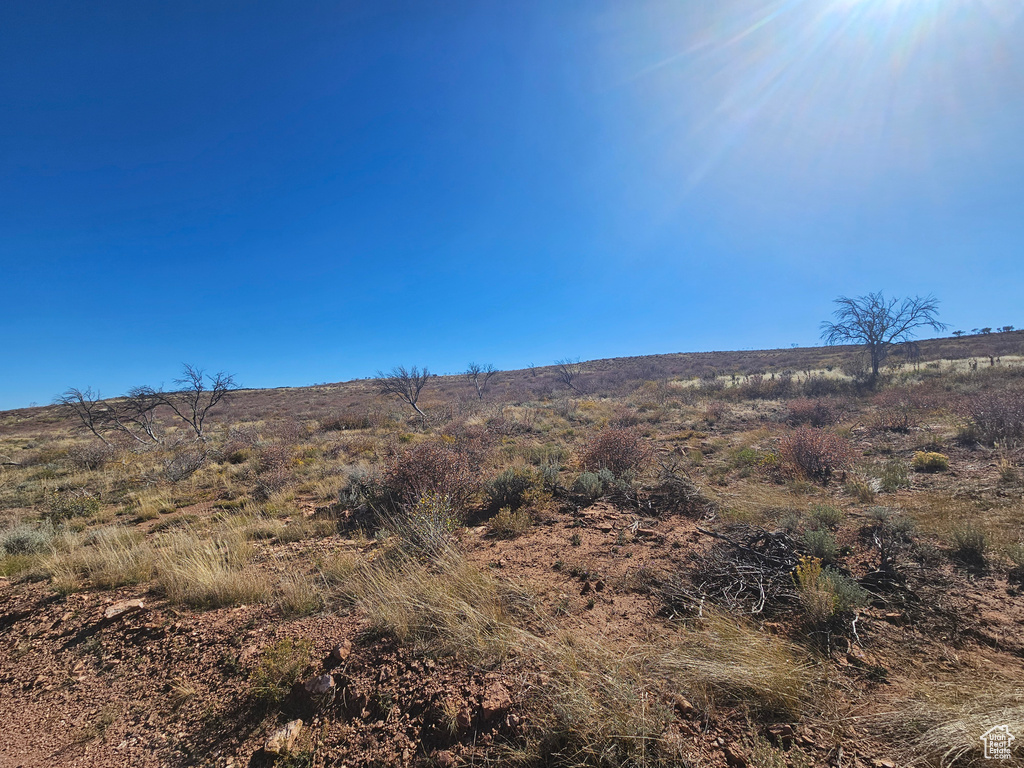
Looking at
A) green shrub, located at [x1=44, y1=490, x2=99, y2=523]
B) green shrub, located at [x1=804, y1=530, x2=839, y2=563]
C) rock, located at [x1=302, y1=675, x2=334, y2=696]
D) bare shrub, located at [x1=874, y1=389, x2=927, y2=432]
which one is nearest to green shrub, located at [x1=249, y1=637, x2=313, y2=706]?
rock, located at [x1=302, y1=675, x2=334, y2=696]

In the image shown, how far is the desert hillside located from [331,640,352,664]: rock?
0.05ft

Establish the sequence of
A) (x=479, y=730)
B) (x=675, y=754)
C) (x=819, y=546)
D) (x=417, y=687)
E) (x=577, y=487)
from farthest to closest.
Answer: (x=577, y=487) → (x=819, y=546) → (x=417, y=687) → (x=479, y=730) → (x=675, y=754)

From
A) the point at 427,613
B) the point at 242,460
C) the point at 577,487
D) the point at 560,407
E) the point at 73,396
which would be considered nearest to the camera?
the point at 427,613

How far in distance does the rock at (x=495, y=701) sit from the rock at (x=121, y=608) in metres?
3.94

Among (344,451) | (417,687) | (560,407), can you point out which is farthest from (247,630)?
(560,407)

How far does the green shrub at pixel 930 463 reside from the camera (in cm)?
668

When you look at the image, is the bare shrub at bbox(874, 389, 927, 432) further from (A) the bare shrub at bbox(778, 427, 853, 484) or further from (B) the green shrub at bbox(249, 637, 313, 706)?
(B) the green shrub at bbox(249, 637, 313, 706)

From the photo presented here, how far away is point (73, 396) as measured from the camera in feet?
53.8

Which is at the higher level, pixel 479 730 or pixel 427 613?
pixel 427 613

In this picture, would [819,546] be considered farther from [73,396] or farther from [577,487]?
[73,396]

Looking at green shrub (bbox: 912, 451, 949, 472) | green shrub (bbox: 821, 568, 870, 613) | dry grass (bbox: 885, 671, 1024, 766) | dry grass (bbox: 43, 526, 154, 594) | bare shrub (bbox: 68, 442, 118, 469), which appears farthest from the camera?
bare shrub (bbox: 68, 442, 118, 469)

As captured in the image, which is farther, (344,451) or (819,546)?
(344,451)

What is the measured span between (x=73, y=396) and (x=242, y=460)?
12804 millimetres

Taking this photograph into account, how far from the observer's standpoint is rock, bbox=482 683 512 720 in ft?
7.41
